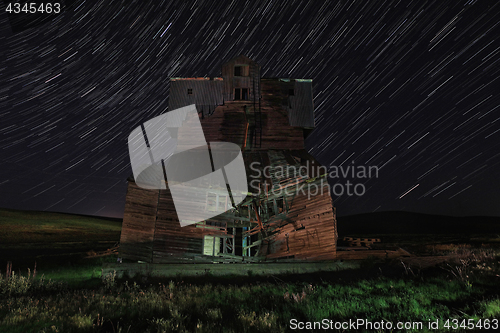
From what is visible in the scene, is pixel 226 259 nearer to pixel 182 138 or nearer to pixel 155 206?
pixel 155 206

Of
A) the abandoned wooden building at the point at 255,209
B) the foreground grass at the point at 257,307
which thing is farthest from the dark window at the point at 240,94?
the foreground grass at the point at 257,307

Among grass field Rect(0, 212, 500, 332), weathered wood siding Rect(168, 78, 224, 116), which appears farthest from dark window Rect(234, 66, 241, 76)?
grass field Rect(0, 212, 500, 332)

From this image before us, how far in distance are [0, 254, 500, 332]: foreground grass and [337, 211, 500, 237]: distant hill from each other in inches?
2182

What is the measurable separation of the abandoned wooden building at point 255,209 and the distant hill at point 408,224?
155 feet

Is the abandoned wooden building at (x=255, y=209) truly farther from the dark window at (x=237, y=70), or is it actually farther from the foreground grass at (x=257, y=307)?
the foreground grass at (x=257, y=307)

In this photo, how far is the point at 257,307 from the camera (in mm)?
7270

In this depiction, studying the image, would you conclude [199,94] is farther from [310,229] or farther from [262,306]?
[262,306]

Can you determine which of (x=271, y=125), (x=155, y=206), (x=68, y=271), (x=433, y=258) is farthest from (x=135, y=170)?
(x=433, y=258)

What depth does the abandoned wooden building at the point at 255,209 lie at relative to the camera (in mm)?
15250

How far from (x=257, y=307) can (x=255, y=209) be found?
807 cm

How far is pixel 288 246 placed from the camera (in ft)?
54.0

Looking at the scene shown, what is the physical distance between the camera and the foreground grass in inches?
226

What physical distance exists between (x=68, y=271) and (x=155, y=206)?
18.0ft

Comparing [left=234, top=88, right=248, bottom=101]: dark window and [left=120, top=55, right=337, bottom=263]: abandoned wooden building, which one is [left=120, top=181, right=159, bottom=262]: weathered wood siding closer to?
[left=120, top=55, right=337, bottom=263]: abandoned wooden building
